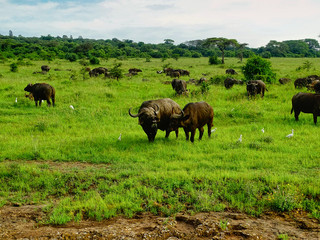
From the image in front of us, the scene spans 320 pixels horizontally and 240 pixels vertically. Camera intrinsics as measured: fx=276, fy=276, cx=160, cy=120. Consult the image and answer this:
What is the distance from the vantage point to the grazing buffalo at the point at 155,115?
9.34 m

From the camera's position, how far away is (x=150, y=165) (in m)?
7.76

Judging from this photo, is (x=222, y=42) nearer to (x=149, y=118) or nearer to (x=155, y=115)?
(x=155, y=115)

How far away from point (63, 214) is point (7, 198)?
1748 mm

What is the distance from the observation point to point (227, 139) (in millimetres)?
10039

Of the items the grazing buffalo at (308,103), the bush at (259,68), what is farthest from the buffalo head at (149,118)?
the bush at (259,68)

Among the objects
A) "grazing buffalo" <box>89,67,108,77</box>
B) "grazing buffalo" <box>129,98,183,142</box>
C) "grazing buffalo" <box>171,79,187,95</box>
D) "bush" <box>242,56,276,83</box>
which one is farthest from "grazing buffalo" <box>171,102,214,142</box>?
"grazing buffalo" <box>89,67,108,77</box>

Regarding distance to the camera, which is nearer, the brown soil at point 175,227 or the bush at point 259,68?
the brown soil at point 175,227

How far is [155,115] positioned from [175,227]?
16.7 ft

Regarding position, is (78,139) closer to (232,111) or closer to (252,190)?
(252,190)

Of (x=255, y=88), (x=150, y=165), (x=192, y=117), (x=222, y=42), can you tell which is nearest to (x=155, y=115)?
(x=192, y=117)

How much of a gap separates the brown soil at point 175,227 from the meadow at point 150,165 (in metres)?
0.22

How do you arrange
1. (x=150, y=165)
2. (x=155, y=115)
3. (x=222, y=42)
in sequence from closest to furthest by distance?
(x=150, y=165) → (x=155, y=115) → (x=222, y=42)

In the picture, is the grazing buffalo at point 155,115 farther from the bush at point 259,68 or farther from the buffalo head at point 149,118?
the bush at point 259,68

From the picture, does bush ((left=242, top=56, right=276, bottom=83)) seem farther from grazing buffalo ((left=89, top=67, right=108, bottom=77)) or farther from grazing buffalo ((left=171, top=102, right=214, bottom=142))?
grazing buffalo ((left=89, top=67, right=108, bottom=77))
